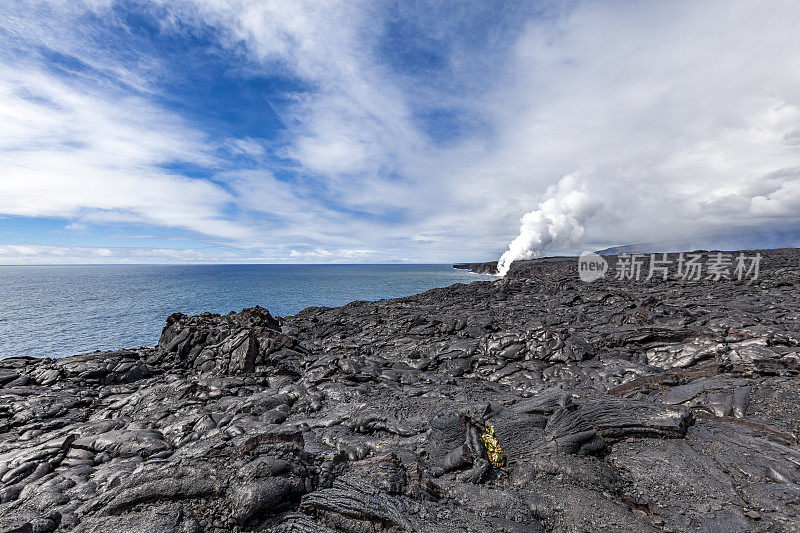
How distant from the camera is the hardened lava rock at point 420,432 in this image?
5.43 metres

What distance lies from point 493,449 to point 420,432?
2169mm

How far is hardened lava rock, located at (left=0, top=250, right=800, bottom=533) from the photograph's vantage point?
5.43 meters

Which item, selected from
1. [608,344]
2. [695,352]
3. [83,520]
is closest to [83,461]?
[83,520]

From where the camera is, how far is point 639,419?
7637mm

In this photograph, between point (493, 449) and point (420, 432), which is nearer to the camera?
point (493, 449)

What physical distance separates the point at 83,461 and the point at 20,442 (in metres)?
3.62

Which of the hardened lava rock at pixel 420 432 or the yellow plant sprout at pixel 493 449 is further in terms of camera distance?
the yellow plant sprout at pixel 493 449

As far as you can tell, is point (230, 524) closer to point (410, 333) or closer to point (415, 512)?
point (415, 512)

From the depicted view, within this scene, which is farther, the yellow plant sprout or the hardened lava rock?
the yellow plant sprout

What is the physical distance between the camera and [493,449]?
7312 mm

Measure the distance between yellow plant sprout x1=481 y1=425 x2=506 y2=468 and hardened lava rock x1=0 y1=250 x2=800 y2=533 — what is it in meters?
0.04

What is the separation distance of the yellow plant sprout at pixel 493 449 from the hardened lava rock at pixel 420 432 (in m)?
0.04

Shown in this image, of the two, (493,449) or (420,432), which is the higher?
(493,449)

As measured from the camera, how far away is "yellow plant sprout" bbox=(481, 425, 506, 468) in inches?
279
